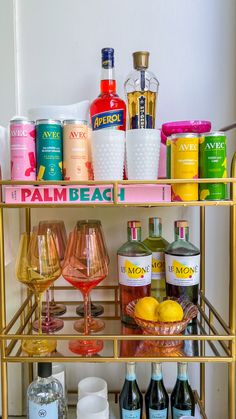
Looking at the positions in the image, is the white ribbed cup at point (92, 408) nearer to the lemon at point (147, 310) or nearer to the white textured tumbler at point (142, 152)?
the lemon at point (147, 310)

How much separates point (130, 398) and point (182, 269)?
33 cm

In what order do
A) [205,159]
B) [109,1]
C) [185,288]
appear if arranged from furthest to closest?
[109,1] → [185,288] → [205,159]

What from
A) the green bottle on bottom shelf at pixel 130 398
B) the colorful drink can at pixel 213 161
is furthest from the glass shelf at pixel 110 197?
the green bottle on bottom shelf at pixel 130 398

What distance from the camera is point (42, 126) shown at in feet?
2.25

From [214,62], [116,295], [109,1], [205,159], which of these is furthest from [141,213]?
[109,1]

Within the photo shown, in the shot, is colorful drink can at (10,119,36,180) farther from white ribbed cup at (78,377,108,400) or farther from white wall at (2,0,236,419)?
white ribbed cup at (78,377,108,400)

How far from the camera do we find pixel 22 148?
0.69 meters

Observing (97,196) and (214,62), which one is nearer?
(97,196)

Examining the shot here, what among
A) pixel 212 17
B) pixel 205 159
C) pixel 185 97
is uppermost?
pixel 212 17

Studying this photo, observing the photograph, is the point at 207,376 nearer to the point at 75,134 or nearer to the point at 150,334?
the point at 150,334

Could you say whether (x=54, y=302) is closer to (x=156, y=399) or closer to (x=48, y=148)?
(x=156, y=399)

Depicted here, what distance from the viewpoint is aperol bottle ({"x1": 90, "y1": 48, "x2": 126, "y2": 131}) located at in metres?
0.76

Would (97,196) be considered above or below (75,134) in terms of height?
below

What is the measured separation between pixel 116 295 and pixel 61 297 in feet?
0.49
